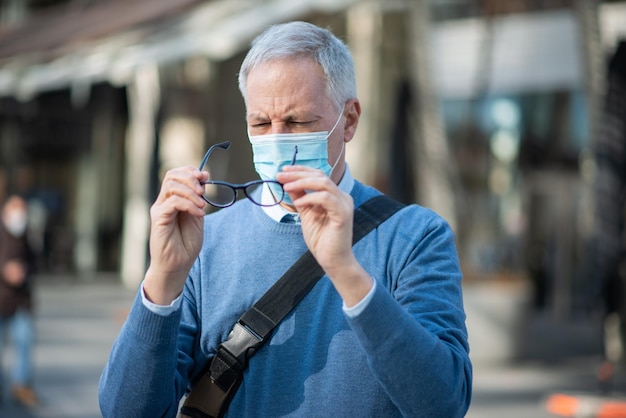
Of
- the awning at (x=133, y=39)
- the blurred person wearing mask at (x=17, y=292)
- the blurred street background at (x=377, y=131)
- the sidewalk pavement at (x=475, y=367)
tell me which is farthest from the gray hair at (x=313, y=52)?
the awning at (x=133, y=39)

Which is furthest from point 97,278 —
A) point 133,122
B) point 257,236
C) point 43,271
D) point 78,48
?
point 257,236

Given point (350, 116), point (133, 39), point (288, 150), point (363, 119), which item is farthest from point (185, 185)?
point (363, 119)

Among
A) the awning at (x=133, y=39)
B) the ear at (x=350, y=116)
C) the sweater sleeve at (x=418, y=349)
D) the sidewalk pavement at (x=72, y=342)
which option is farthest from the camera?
the awning at (x=133, y=39)

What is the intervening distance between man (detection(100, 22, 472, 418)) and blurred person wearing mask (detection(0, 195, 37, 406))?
680cm

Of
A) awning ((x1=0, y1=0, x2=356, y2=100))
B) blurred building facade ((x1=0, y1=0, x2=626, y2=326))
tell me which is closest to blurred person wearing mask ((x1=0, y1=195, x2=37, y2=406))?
awning ((x1=0, y1=0, x2=356, y2=100))

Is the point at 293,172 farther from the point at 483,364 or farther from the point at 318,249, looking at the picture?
the point at 483,364

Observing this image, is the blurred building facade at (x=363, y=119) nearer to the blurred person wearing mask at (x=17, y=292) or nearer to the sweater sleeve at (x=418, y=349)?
the blurred person wearing mask at (x=17, y=292)

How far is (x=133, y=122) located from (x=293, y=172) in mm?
Answer: 21055

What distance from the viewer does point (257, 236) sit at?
97.7 inches

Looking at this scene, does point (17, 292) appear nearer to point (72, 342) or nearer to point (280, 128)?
point (72, 342)

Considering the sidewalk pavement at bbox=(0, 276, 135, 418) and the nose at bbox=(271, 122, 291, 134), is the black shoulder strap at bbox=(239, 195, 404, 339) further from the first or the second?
the sidewalk pavement at bbox=(0, 276, 135, 418)

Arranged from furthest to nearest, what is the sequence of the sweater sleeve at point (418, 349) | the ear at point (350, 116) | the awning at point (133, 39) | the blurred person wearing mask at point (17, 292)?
the awning at point (133, 39), the blurred person wearing mask at point (17, 292), the ear at point (350, 116), the sweater sleeve at point (418, 349)

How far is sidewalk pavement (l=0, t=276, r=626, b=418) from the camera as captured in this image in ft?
29.6

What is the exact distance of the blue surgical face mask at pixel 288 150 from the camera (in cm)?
231
